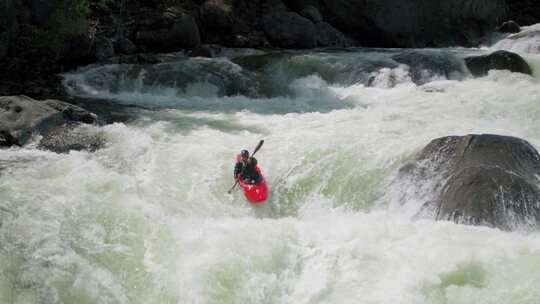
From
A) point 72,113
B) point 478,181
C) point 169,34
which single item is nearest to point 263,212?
point 478,181

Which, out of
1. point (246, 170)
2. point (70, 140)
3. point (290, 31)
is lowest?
point (70, 140)

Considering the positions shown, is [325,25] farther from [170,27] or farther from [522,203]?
[522,203]

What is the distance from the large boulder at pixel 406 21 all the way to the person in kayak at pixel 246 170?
1425cm

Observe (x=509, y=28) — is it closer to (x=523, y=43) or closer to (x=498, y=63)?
(x=523, y=43)

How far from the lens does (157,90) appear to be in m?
12.9

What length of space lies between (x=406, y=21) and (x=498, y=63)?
7893 mm

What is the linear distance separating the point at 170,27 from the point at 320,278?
13.1m

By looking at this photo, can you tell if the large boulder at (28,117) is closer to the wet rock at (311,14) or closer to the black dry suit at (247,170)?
the black dry suit at (247,170)

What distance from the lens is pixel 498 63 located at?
12.9m

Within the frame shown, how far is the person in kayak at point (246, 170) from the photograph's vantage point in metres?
7.02

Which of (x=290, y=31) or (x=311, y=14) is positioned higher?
(x=311, y=14)

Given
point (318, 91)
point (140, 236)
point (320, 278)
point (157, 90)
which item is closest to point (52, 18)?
point (157, 90)

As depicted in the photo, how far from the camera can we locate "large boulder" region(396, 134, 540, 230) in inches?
219

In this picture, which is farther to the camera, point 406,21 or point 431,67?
point 406,21
